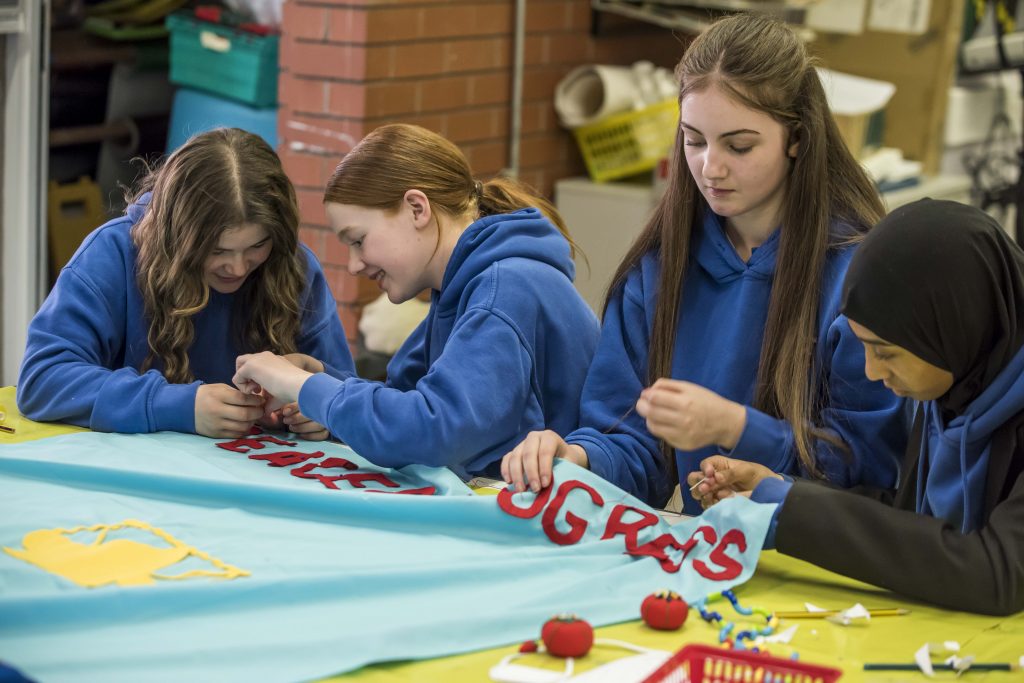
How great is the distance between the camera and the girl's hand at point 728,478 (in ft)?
5.19

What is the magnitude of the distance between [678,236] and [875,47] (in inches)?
127

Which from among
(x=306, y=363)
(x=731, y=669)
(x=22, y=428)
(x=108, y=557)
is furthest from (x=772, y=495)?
(x=22, y=428)

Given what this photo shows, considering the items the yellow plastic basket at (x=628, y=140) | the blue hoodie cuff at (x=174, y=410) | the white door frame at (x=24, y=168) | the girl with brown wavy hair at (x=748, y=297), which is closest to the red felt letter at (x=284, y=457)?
the blue hoodie cuff at (x=174, y=410)

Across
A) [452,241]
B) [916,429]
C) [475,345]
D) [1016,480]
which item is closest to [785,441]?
[916,429]

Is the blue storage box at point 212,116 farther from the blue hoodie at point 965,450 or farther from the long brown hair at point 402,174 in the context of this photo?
the blue hoodie at point 965,450

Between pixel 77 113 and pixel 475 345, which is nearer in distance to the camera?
pixel 475 345

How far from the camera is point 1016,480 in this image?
4.64 feet

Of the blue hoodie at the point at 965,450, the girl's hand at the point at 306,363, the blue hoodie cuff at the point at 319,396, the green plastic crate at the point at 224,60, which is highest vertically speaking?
the green plastic crate at the point at 224,60

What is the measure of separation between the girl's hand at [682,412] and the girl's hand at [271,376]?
1.87 ft

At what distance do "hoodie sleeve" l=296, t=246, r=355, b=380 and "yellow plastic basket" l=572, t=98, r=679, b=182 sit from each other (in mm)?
1821

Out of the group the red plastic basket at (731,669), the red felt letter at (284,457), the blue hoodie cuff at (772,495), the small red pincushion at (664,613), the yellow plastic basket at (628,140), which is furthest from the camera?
the yellow plastic basket at (628,140)

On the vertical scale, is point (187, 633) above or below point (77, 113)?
below

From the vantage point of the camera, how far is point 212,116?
12.2 ft

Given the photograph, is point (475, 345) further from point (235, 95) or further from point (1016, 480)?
point (235, 95)
